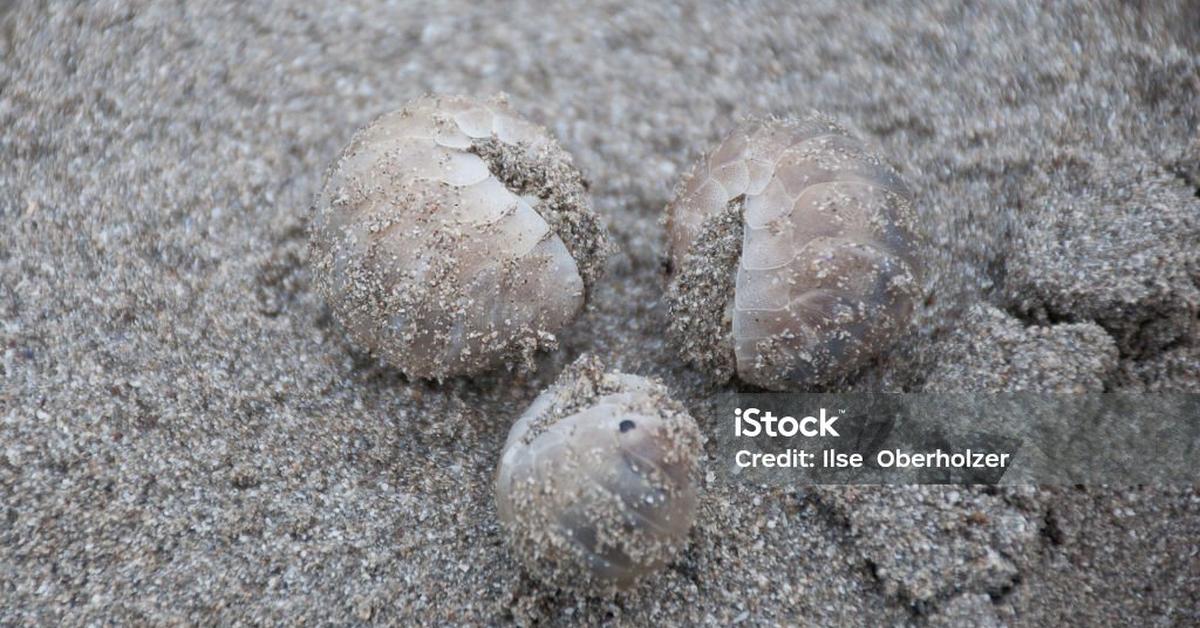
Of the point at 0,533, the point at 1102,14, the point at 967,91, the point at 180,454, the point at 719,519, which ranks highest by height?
the point at 1102,14

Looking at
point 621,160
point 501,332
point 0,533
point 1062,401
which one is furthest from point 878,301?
point 0,533

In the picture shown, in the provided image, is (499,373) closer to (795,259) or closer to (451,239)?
(451,239)

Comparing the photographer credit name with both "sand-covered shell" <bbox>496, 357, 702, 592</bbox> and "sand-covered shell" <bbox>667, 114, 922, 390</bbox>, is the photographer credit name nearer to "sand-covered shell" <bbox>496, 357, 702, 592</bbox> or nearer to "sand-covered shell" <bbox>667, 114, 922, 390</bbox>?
"sand-covered shell" <bbox>667, 114, 922, 390</bbox>

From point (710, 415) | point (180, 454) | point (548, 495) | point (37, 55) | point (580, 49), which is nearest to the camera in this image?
point (548, 495)

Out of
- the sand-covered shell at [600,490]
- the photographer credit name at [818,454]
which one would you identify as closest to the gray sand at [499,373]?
the photographer credit name at [818,454]

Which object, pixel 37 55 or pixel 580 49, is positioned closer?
pixel 37 55

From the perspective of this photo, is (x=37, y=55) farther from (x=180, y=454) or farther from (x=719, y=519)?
(x=719, y=519)

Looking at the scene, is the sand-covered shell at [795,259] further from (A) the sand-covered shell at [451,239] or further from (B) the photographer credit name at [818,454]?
(A) the sand-covered shell at [451,239]
